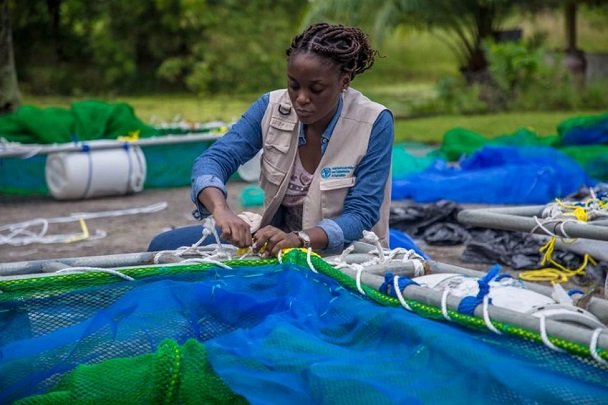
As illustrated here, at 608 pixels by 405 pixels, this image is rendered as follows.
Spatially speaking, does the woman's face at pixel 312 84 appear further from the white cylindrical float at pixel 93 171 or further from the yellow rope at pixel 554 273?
the white cylindrical float at pixel 93 171

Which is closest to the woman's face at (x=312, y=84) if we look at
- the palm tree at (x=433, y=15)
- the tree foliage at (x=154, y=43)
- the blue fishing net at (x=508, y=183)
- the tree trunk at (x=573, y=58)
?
the blue fishing net at (x=508, y=183)

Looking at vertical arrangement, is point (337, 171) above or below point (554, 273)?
above

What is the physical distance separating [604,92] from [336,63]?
14.6 metres

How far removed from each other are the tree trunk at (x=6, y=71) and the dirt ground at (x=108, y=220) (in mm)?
3612

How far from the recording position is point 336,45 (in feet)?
11.1

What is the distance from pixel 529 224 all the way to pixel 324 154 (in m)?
0.80

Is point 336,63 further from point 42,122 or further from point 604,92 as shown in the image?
point 604,92

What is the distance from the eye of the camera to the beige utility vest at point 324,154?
358cm

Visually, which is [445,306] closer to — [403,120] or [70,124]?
[70,124]

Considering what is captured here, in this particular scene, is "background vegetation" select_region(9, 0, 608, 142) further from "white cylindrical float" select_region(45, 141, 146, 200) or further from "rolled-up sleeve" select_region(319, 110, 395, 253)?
"rolled-up sleeve" select_region(319, 110, 395, 253)

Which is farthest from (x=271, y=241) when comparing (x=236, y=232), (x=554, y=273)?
(x=554, y=273)

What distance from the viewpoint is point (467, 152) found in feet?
32.5

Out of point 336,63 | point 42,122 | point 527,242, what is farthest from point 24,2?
point 336,63

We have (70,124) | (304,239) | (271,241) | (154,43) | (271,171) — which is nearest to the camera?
(271,241)
